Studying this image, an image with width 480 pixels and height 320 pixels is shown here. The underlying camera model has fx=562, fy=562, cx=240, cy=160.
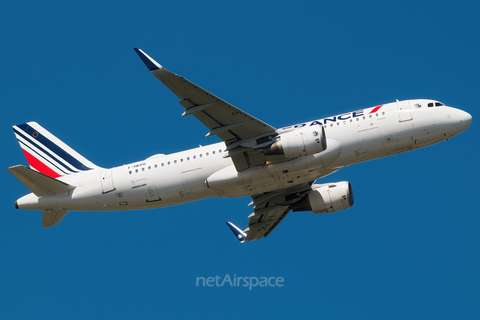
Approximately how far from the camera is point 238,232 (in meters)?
48.4

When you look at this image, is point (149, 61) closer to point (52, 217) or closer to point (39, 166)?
point (52, 217)

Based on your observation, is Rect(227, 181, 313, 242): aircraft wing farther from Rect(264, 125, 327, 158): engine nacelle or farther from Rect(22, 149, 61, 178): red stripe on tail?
Rect(22, 149, 61, 178): red stripe on tail

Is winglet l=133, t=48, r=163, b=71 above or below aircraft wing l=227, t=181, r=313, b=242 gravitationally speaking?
above

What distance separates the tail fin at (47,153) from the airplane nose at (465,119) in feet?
87.9

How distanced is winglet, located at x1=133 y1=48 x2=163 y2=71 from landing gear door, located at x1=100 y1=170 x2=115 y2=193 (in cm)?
1188

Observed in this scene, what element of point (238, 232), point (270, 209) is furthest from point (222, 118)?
point (238, 232)

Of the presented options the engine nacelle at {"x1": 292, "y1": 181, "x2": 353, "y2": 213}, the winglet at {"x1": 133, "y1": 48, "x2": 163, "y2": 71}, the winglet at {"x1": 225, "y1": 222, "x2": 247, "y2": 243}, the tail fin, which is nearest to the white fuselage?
the tail fin

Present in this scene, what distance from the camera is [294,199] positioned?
44.8m

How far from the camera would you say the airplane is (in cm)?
3619

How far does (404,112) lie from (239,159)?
Answer: 11484 mm

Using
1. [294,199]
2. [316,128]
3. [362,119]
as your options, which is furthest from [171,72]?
[294,199]

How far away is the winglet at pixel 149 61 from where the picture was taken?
3105 centimetres

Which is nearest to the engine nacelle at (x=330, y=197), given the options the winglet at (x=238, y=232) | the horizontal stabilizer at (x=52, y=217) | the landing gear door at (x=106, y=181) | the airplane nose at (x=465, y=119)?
the winglet at (x=238, y=232)

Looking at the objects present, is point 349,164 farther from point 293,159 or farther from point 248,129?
point 248,129
